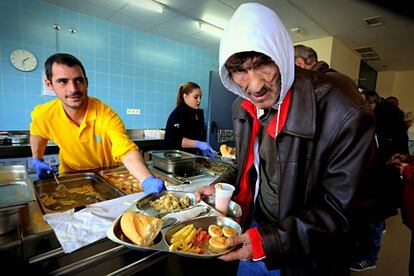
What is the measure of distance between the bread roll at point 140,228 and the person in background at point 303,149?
265mm

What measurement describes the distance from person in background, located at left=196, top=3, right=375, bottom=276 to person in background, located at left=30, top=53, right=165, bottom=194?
2.92ft

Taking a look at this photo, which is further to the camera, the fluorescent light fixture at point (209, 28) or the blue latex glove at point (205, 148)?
the fluorescent light fixture at point (209, 28)

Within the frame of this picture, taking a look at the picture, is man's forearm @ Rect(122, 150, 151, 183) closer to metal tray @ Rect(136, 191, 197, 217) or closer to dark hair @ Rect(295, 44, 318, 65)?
metal tray @ Rect(136, 191, 197, 217)

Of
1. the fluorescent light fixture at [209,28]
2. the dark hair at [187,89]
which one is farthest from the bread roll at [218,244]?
the fluorescent light fixture at [209,28]

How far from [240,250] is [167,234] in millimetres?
Answer: 277

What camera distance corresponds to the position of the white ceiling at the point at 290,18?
2830 mm

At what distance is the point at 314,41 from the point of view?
411cm

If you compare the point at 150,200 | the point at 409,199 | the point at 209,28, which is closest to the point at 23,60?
the point at 209,28

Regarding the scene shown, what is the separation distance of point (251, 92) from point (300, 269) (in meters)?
0.78

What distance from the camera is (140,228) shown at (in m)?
0.77

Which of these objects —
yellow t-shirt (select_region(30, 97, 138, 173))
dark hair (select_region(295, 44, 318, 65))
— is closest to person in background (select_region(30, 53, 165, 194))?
yellow t-shirt (select_region(30, 97, 138, 173))

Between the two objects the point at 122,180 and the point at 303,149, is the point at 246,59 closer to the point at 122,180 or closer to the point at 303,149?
the point at 303,149

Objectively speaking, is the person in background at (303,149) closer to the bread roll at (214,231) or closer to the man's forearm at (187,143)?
the bread roll at (214,231)

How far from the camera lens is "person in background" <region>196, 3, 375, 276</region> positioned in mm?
750
